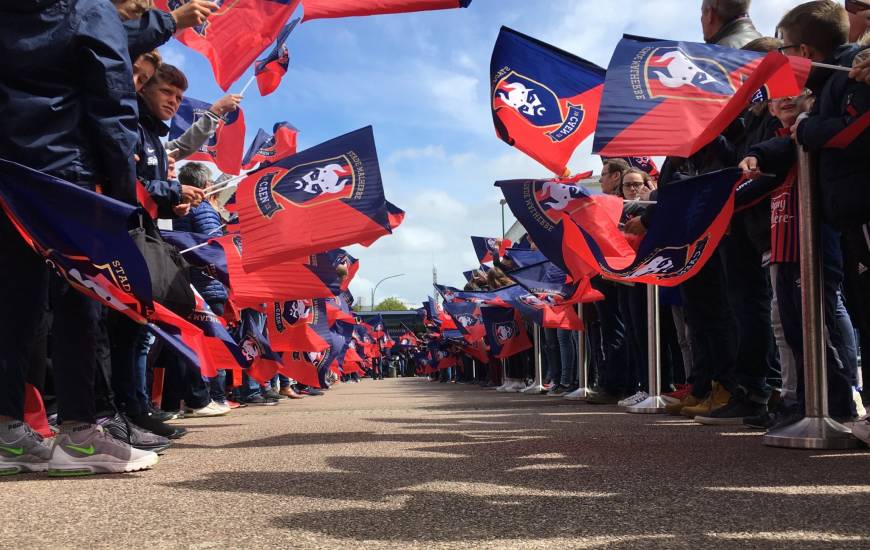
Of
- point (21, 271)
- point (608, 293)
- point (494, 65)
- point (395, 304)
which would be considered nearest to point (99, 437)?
point (21, 271)

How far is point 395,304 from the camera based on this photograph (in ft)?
462

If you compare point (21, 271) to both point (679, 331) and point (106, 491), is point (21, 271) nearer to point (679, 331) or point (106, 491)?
point (106, 491)

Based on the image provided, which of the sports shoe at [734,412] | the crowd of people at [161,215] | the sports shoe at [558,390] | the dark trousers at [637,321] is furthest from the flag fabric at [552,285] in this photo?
the sports shoe at [734,412]

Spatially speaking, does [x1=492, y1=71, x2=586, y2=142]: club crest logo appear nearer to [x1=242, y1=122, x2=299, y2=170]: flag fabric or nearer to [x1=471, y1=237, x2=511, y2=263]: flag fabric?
[x1=242, y1=122, x2=299, y2=170]: flag fabric

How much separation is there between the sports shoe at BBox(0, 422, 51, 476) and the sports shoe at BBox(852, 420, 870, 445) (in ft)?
10.5

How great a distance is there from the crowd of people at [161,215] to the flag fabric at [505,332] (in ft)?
20.1

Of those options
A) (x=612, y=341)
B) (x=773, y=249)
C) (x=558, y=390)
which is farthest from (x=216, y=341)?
(x=558, y=390)

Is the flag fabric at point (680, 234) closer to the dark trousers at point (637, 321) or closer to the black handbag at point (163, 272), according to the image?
the dark trousers at point (637, 321)

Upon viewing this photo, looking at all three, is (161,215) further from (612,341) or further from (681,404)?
(612,341)

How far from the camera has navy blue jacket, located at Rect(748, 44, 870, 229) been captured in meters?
3.10

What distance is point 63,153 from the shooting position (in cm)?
301

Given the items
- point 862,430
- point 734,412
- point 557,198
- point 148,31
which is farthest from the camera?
point 557,198

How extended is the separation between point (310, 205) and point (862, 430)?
3488mm

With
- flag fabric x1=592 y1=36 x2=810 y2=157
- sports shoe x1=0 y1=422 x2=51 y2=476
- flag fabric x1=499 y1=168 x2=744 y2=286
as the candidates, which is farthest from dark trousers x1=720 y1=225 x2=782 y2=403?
sports shoe x1=0 y1=422 x2=51 y2=476
